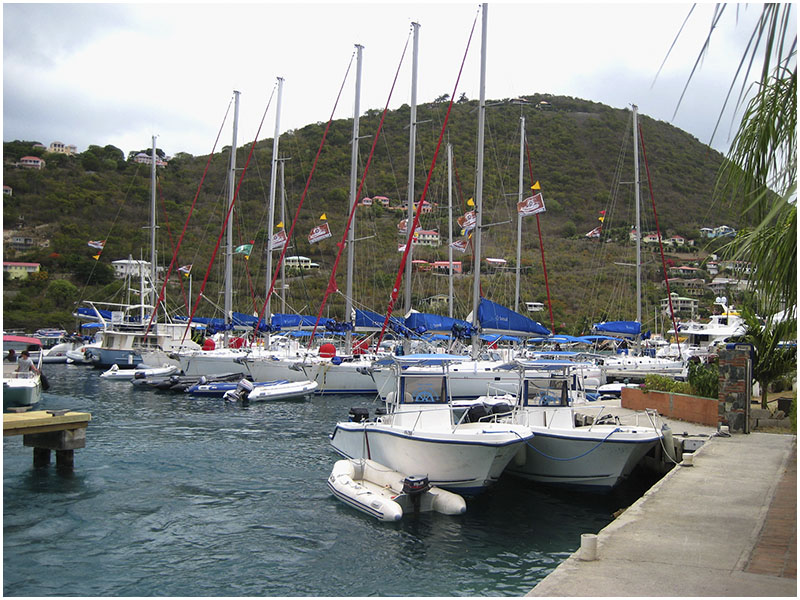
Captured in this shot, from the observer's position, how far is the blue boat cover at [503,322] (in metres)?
32.3

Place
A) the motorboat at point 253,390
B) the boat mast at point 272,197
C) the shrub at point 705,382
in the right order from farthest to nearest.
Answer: the boat mast at point 272,197
the motorboat at point 253,390
the shrub at point 705,382

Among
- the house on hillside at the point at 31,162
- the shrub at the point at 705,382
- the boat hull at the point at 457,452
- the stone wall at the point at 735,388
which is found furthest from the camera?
the house on hillside at the point at 31,162

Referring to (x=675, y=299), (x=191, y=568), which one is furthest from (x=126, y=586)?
(x=675, y=299)

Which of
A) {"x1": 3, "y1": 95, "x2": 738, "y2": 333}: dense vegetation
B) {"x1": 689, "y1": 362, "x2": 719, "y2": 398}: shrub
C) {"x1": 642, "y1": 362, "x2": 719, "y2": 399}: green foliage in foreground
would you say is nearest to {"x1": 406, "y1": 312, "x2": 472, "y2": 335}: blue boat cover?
{"x1": 642, "y1": 362, "x2": 719, "y2": 399}: green foliage in foreground

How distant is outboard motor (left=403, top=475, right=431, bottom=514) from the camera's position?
14.9 meters

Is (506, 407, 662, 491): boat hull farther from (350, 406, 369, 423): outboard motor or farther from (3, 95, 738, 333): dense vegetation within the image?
(3, 95, 738, 333): dense vegetation

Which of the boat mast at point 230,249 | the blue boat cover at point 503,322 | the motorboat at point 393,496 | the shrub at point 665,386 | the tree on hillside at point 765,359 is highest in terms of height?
the boat mast at point 230,249

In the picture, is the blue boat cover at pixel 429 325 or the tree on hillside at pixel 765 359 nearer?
the tree on hillside at pixel 765 359

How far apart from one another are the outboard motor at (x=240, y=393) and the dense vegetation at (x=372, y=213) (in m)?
40.3

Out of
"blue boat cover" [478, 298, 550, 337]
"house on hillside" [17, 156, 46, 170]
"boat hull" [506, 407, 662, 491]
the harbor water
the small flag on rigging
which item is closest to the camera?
the harbor water

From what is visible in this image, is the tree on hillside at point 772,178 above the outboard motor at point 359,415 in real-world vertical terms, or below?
above

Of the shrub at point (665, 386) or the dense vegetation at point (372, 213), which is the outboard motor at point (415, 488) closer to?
the shrub at point (665, 386)

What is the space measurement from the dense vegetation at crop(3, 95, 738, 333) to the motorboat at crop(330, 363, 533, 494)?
56079mm

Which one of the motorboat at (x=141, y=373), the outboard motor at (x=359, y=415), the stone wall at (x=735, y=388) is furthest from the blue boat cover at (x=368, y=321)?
the stone wall at (x=735, y=388)
